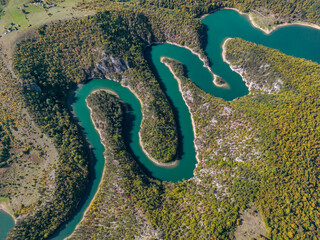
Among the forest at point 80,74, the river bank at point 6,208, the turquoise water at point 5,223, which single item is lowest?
the turquoise water at point 5,223

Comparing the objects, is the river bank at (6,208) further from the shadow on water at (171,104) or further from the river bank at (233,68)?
the river bank at (233,68)

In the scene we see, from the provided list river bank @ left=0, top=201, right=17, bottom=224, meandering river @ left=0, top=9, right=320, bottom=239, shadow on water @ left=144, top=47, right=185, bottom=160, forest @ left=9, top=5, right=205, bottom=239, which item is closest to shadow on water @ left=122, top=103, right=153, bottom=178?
meandering river @ left=0, top=9, right=320, bottom=239

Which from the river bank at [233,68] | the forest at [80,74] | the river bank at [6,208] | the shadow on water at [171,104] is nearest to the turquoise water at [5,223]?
the river bank at [6,208]

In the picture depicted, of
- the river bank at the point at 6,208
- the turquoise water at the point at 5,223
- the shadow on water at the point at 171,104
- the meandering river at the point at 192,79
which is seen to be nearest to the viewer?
the turquoise water at the point at 5,223

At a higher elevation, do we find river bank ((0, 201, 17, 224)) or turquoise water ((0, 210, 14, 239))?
river bank ((0, 201, 17, 224))

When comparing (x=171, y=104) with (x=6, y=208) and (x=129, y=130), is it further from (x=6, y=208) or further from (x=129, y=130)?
(x=6, y=208)

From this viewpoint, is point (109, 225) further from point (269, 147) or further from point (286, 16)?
point (286, 16)

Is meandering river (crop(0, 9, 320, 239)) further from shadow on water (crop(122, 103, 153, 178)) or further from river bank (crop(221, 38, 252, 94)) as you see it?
river bank (crop(221, 38, 252, 94))
